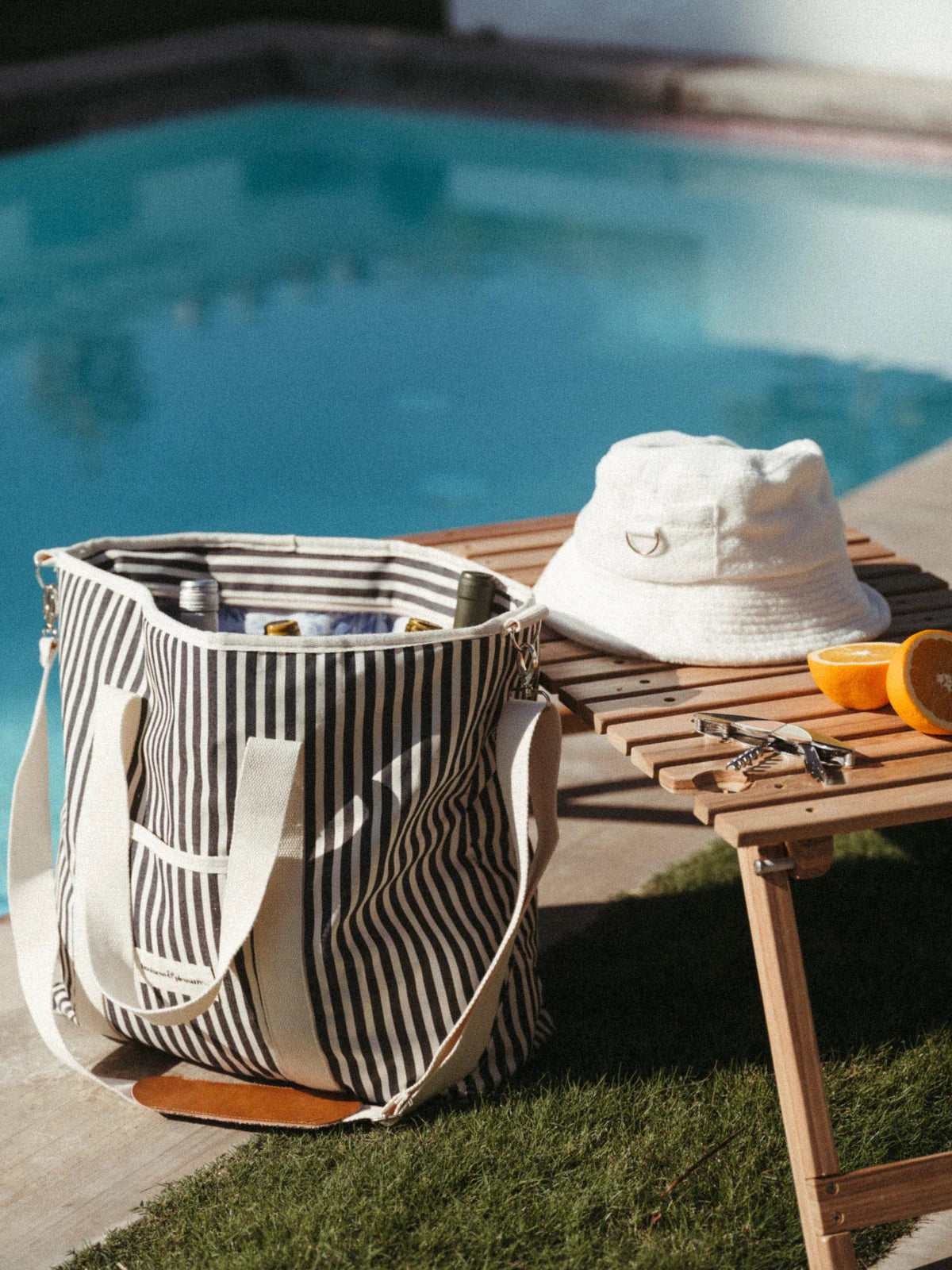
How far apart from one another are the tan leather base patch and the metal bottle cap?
61 cm

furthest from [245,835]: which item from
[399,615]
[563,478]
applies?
[563,478]

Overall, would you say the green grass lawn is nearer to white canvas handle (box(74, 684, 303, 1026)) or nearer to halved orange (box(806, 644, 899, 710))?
white canvas handle (box(74, 684, 303, 1026))

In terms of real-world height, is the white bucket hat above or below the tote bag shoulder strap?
above

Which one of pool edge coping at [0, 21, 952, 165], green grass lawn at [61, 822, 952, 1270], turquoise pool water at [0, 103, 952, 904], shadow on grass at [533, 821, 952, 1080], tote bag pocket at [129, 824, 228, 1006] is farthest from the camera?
pool edge coping at [0, 21, 952, 165]

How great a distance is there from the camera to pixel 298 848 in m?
1.75

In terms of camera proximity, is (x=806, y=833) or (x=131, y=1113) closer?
(x=806, y=833)

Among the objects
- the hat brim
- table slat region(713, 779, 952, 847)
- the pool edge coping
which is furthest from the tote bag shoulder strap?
the pool edge coping

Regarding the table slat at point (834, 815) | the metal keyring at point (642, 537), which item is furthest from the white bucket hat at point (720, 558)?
the table slat at point (834, 815)

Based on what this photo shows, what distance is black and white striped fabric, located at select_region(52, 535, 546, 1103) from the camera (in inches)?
67.6

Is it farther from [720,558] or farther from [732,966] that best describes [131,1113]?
[720,558]

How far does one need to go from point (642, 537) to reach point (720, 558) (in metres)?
0.11

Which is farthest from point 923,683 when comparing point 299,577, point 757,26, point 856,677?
point 757,26

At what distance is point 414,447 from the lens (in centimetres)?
553

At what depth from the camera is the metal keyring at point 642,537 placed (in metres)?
1.96
